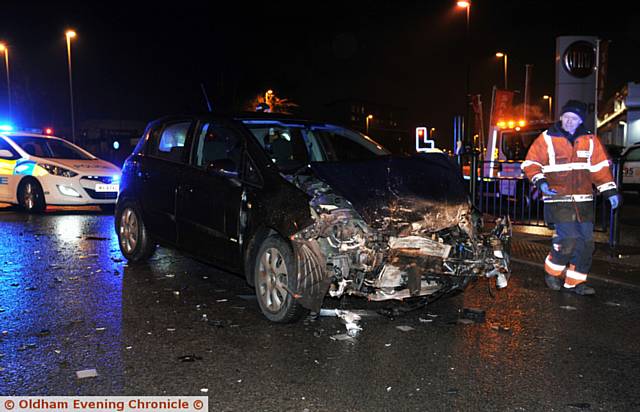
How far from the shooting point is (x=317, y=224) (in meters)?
4.77

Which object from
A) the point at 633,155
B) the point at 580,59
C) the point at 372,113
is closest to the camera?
the point at 580,59

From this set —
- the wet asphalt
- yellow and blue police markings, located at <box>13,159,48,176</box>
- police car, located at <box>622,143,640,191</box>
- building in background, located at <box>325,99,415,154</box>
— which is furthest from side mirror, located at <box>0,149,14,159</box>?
building in background, located at <box>325,99,415,154</box>

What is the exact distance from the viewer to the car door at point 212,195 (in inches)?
219

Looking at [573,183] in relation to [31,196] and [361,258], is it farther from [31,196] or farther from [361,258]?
[31,196]

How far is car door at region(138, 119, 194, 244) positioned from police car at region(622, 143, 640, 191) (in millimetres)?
15484

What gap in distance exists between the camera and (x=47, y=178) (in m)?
12.2

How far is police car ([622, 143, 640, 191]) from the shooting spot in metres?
18.5

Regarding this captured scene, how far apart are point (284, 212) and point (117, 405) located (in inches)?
78.0

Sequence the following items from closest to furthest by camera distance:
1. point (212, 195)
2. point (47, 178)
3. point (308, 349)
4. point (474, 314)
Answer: point (308, 349) → point (474, 314) → point (212, 195) → point (47, 178)

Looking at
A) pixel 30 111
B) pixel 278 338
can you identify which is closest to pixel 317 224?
pixel 278 338

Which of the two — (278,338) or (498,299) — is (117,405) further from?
(498,299)

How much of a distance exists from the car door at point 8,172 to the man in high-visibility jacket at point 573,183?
10350 mm

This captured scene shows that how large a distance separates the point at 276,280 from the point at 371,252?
843 mm

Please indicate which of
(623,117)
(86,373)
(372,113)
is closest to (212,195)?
(86,373)
